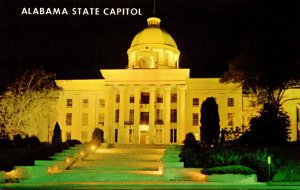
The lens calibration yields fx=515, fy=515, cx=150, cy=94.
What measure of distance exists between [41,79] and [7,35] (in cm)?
818

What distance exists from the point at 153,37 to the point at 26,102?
24.0 metres

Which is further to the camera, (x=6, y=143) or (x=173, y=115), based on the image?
(x=173, y=115)

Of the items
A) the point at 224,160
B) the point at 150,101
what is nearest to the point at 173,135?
the point at 150,101

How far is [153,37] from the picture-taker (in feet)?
219

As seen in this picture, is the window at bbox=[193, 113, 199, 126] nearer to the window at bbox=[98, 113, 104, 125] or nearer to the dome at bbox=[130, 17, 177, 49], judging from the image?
the dome at bbox=[130, 17, 177, 49]

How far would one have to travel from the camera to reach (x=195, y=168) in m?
31.9

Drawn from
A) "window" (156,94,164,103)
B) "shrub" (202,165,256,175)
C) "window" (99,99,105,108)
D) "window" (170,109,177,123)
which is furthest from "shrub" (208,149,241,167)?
"window" (99,99,105,108)

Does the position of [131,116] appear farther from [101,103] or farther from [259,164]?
[259,164]

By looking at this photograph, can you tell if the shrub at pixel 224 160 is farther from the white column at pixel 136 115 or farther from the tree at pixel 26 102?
the white column at pixel 136 115

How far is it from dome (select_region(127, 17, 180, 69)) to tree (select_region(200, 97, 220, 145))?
860 inches

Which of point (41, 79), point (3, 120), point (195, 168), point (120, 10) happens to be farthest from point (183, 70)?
point (120, 10)

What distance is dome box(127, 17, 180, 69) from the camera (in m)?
63.6

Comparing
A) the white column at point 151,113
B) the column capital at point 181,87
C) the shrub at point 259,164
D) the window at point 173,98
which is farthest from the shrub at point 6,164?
the window at point 173,98

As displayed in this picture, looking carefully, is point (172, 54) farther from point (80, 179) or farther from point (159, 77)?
point (80, 179)
